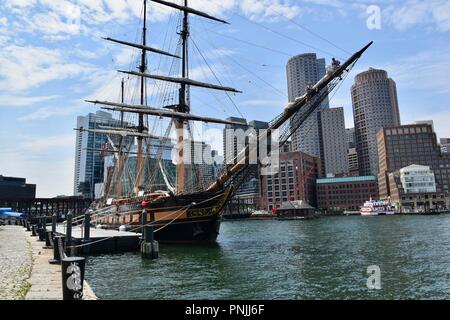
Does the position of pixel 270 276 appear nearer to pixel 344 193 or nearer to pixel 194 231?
pixel 194 231

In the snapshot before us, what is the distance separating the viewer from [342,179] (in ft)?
611

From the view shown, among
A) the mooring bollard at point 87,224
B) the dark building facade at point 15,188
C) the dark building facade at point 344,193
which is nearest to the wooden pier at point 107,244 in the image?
the mooring bollard at point 87,224

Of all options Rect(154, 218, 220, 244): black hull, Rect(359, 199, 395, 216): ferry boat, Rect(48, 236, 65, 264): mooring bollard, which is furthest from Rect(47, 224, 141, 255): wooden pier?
Rect(359, 199, 395, 216): ferry boat

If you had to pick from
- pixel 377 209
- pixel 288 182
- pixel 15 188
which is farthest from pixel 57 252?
pixel 288 182

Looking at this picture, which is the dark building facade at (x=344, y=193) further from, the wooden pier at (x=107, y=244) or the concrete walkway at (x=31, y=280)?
the concrete walkway at (x=31, y=280)

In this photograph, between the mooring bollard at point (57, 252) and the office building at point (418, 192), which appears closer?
the mooring bollard at point (57, 252)

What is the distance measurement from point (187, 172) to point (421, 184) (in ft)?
406

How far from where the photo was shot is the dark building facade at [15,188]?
479 feet

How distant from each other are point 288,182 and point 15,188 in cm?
11996

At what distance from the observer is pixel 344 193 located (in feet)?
602

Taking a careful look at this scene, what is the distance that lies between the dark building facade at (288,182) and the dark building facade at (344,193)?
856 centimetres
